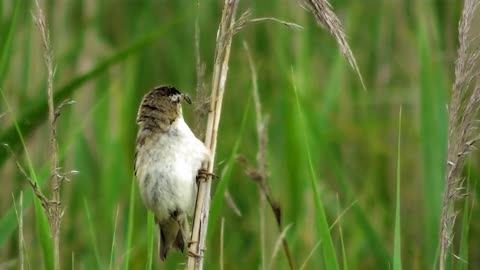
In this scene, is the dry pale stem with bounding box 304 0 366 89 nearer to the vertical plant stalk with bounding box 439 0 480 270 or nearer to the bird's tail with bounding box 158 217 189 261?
the vertical plant stalk with bounding box 439 0 480 270

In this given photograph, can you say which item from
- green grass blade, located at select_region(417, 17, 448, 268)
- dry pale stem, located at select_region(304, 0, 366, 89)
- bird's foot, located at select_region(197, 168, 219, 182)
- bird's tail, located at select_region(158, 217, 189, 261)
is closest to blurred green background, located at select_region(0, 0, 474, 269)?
green grass blade, located at select_region(417, 17, 448, 268)

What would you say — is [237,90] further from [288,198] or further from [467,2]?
[467,2]

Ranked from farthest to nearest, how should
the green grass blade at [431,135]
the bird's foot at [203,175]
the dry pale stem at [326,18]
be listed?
the green grass blade at [431,135]
the bird's foot at [203,175]
the dry pale stem at [326,18]

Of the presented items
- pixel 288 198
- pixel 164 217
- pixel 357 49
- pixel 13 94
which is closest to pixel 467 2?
pixel 164 217

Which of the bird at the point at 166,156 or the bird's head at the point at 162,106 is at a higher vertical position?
the bird's head at the point at 162,106

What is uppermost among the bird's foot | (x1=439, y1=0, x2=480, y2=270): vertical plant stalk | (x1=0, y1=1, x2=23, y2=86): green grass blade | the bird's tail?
(x1=0, y1=1, x2=23, y2=86): green grass blade

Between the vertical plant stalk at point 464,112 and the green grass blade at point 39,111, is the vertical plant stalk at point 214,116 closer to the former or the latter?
the vertical plant stalk at point 464,112

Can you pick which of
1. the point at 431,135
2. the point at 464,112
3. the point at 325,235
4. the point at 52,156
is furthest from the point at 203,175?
the point at 431,135

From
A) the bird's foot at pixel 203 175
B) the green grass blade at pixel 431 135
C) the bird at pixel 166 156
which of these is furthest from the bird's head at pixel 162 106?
the green grass blade at pixel 431 135
